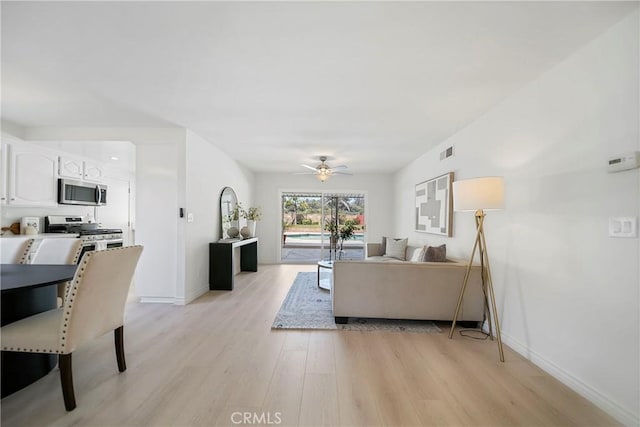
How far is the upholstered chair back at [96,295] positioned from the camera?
5.55 feet

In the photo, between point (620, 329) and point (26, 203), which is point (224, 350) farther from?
point (26, 203)

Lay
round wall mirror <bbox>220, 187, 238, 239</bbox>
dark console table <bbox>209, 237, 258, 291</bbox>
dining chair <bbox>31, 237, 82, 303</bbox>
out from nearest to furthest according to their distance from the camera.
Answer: dining chair <bbox>31, 237, 82, 303</bbox> → dark console table <bbox>209, 237, 258, 291</bbox> → round wall mirror <bbox>220, 187, 238, 239</bbox>

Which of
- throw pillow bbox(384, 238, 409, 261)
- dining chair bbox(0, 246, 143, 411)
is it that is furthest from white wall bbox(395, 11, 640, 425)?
dining chair bbox(0, 246, 143, 411)

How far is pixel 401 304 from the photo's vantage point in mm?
3031

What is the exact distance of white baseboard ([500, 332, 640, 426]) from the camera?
1633 mm

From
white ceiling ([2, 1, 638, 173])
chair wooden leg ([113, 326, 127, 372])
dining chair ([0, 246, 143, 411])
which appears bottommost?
chair wooden leg ([113, 326, 127, 372])

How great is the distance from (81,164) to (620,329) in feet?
22.0

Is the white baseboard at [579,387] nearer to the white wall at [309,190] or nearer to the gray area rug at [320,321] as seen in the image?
the gray area rug at [320,321]

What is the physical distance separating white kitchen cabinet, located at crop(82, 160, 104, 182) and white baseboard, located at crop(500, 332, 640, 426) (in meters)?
6.43

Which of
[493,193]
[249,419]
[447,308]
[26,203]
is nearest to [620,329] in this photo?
[493,193]

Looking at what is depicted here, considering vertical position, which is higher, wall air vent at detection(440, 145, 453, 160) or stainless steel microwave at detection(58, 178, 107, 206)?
wall air vent at detection(440, 145, 453, 160)

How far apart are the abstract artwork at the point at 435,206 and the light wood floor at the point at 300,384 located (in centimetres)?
168

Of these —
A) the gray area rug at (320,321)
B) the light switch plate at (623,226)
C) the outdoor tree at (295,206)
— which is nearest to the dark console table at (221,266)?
the gray area rug at (320,321)

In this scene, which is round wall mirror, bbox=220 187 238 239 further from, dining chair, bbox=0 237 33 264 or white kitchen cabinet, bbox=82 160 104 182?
dining chair, bbox=0 237 33 264
